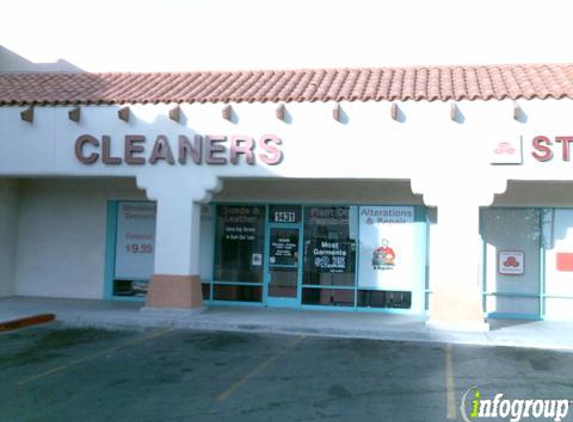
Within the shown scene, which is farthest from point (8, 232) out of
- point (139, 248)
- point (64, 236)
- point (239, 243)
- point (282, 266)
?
point (282, 266)

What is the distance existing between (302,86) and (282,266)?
454 centimetres

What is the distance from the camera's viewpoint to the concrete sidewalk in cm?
1232

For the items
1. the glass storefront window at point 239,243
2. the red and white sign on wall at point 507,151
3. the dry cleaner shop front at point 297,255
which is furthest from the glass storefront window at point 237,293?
the red and white sign on wall at point 507,151

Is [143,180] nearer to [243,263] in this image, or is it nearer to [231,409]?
[243,263]

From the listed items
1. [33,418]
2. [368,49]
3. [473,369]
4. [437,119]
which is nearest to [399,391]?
[473,369]

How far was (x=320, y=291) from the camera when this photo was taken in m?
16.3

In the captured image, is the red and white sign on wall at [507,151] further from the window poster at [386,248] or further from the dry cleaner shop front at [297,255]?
the window poster at [386,248]

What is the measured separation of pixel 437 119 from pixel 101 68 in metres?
11.1

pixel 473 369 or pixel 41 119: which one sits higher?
pixel 41 119

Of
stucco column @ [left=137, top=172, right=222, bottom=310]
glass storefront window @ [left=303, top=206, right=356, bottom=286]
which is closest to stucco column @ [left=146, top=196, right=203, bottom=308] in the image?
stucco column @ [left=137, top=172, right=222, bottom=310]

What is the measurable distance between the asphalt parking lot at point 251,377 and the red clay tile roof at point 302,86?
5.28 meters

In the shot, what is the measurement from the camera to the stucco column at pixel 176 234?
14.5 m

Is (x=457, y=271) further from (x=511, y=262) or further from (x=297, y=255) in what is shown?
(x=297, y=255)

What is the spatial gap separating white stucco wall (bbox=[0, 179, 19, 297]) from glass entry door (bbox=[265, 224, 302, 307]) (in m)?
7.04
